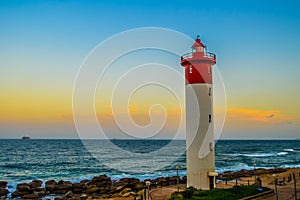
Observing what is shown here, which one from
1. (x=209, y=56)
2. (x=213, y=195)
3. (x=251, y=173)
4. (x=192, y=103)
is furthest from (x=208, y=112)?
(x=251, y=173)

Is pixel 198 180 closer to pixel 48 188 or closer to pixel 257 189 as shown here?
pixel 257 189

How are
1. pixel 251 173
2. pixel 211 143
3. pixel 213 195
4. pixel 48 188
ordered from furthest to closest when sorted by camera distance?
pixel 251 173
pixel 48 188
pixel 211 143
pixel 213 195

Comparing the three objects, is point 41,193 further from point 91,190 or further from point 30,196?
point 91,190

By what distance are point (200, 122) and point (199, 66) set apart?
11.1 ft

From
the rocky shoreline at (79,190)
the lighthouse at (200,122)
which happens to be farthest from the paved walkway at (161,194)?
the rocky shoreline at (79,190)

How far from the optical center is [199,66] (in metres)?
16.9

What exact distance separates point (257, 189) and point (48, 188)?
64.5ft

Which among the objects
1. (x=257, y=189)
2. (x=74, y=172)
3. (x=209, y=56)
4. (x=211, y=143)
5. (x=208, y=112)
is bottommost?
(x=74, y=172)

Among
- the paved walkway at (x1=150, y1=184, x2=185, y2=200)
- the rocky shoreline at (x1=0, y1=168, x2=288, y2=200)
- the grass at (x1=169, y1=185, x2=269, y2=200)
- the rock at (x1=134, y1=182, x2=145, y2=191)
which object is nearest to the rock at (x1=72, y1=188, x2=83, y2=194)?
the rocky shoreline at (x1=0, y1=168, x2=288, y2=200)

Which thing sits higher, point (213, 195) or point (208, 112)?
point (208, 112)

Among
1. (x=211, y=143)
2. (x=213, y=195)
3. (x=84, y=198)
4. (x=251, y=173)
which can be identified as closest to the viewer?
(x=213, y=195)

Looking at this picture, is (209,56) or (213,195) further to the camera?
(209,56)

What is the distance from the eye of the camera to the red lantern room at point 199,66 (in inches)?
661

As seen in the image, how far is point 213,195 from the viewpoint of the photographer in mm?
13617
